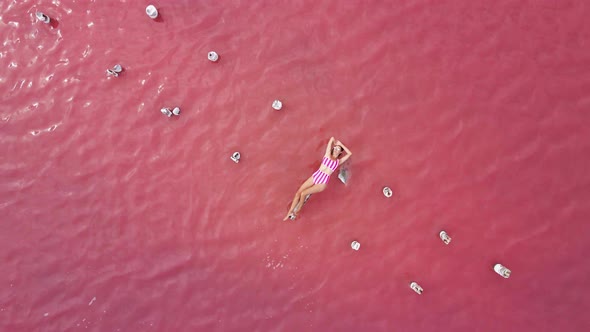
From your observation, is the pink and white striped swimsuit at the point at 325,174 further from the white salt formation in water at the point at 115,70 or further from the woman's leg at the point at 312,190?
the white salt formation in water at the point at 115,70

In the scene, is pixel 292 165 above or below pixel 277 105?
below

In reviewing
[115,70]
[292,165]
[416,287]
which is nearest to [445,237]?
[416,287]

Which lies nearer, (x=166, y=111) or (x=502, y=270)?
(x=502, y=270)

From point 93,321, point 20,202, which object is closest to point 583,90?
point 93,321

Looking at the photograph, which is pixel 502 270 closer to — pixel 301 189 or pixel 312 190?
pixel 312 190

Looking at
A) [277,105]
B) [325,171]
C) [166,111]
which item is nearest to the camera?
[325,171]

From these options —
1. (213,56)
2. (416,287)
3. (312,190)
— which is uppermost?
(213,56)

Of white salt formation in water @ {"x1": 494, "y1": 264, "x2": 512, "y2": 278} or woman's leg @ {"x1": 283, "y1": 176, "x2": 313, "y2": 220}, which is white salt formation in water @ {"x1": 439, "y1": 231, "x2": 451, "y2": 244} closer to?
white salt formation in water @ {"x1": 494, "y1": 264, "x2": 512, "y2": 278}

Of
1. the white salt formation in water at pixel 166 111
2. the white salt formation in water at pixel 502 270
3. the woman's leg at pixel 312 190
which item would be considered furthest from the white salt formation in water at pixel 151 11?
the white salt formation in water at pixel 502 270
